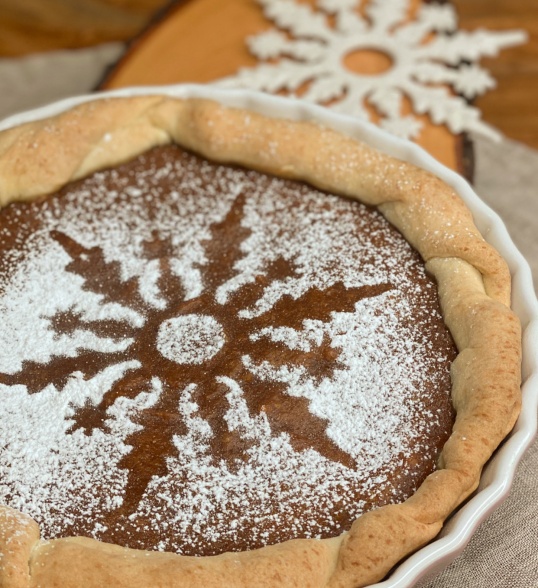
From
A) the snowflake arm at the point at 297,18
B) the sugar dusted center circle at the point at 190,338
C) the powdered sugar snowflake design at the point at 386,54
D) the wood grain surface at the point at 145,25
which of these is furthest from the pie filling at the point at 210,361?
the wood grain surface at the point at 145,25

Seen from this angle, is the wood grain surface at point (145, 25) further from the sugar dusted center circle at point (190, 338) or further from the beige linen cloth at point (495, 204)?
the sugar dusted center circle at point (190, 338)

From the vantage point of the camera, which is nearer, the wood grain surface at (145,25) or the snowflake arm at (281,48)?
the snowflake arm at (281,48)

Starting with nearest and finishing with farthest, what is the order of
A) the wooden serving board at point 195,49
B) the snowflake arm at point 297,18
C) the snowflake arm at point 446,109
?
the snowflake arm at point 446,109 → the wooden serving board at point 195,49 → the snowflake arm at point 297,18

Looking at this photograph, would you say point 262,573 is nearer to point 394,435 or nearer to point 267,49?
point 394,435

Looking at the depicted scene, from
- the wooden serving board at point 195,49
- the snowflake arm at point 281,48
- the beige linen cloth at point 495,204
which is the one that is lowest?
the beige linen cloth at point 495,204

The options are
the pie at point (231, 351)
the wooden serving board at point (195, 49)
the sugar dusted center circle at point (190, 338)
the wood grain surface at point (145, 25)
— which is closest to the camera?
the pie at point (231, 351)

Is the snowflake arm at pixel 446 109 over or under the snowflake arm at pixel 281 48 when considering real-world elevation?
under
